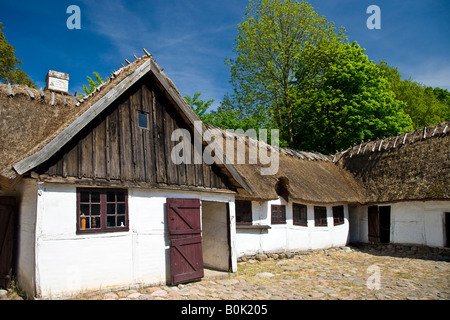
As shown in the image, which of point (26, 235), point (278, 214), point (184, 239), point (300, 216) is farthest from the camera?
point (300, 216)

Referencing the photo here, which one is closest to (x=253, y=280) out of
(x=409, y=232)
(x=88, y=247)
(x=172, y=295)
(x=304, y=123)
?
(x=172, y=295)

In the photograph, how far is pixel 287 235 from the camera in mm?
16688

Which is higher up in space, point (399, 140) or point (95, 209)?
point (399, 140)

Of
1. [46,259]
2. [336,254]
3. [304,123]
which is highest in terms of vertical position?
[304,123]

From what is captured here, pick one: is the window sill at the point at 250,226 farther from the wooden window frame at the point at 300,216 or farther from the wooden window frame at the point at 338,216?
the wooden window frame at the point at 338,216

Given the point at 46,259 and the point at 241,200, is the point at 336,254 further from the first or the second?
the point at 46,259

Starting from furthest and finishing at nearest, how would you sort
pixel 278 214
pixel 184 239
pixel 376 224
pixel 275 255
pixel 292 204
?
pixel 376 224, pixel 292 204, pixel 278 214, pixel 275 255, pixel 184 239

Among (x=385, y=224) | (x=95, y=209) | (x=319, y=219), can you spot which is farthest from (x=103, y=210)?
(x=385, y=224)

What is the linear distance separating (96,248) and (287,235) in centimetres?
1019

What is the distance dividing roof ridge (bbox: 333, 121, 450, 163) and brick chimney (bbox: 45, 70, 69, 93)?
58.4 feet

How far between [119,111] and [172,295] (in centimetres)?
507

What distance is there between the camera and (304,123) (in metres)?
31.1

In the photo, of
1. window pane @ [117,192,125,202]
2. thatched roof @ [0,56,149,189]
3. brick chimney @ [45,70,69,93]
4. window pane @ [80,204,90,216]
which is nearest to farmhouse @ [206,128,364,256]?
window pane @ [117,192,125,202]

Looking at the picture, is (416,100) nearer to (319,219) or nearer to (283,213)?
(319,219)
